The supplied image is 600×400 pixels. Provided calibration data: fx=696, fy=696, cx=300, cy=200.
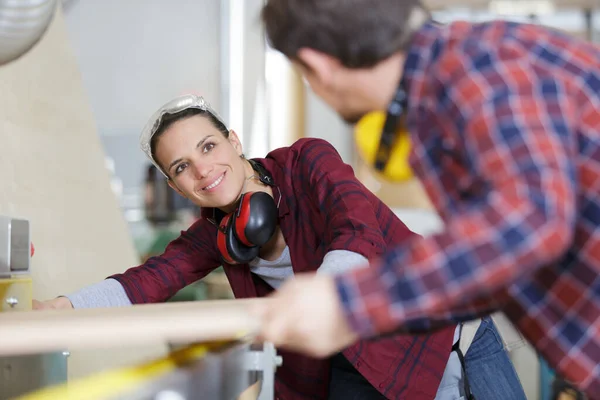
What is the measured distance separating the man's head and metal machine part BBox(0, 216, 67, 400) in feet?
2.93

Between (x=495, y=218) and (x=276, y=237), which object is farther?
(x=276, y=237)

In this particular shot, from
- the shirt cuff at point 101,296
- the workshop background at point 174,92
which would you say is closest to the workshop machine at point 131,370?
the shirt cuff at point 101,296

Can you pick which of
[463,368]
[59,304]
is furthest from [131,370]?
[463,368]

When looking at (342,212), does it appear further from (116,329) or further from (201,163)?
(116,329)

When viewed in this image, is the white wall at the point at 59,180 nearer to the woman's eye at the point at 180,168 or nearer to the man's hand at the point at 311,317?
the woman's eye at the point at 180,168

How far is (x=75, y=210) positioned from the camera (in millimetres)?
2283

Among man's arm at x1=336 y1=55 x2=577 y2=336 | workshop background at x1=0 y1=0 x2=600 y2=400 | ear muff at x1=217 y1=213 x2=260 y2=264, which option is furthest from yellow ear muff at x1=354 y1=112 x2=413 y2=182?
workshop background at x1=0 y1=0 x2=600 y2=400

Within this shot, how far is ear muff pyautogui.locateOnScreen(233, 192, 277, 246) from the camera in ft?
4.50

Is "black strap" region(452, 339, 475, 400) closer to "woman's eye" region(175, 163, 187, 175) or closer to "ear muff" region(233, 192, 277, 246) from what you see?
"ear muff" region(233, 192, 277, 246)

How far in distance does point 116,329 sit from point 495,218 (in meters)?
0.41

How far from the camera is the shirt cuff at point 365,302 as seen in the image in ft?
2.03

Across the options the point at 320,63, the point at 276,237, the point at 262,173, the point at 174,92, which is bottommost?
the point at 174,92

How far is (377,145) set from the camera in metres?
0.81

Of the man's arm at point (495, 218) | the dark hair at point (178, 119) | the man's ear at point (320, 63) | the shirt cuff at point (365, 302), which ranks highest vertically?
the man's ear at point (320, 63)
